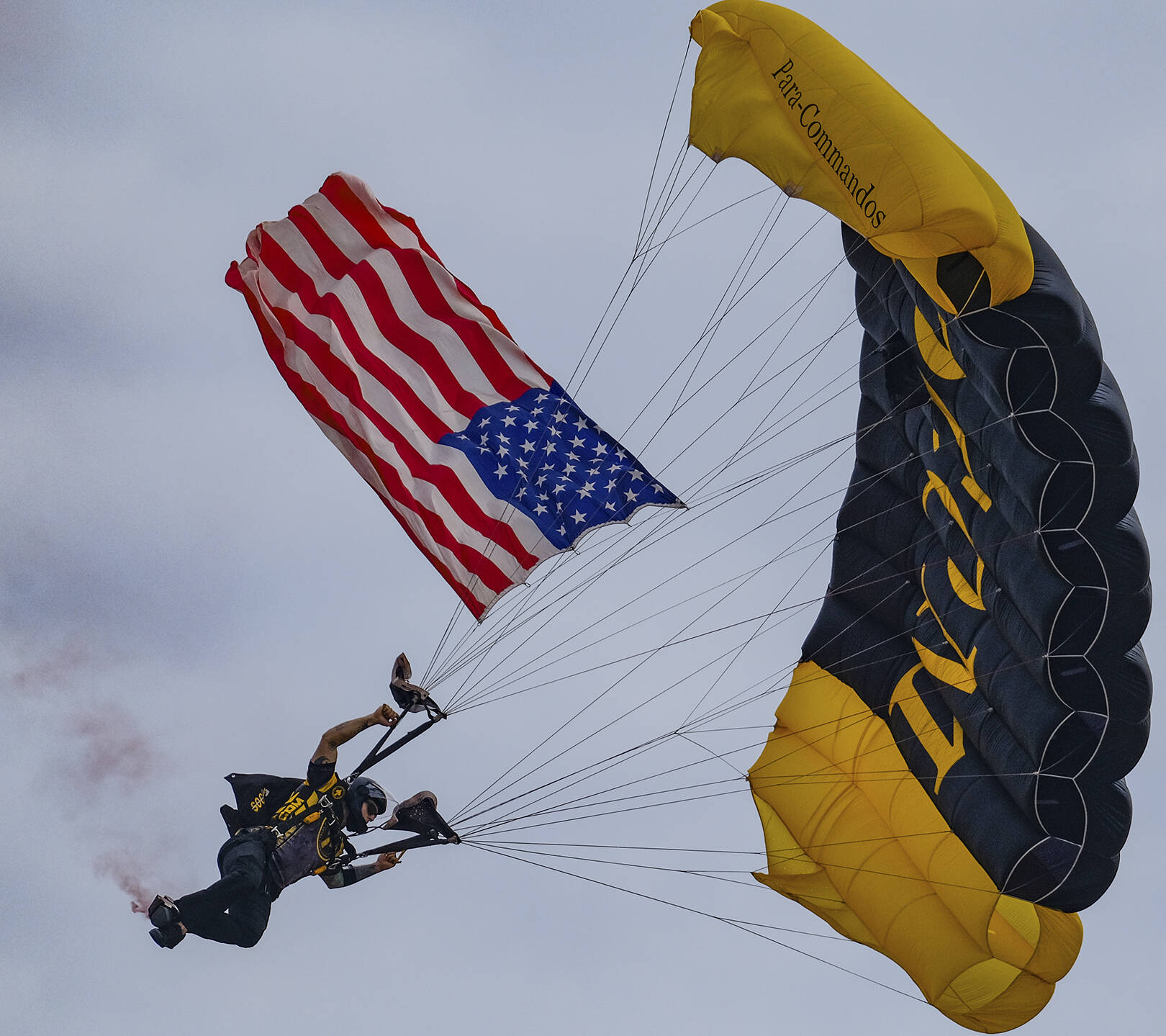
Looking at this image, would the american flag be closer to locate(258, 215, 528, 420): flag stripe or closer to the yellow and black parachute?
locate(258, 215, 528, 420): flag stripe

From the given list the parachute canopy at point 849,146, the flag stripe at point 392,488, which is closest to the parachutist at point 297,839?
the flag stripe at point 392,488

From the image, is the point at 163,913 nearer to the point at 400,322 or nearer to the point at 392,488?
the point at 392,488

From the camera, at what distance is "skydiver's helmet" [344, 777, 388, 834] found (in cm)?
1073

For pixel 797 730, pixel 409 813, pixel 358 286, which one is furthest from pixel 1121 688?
pixel 358 286

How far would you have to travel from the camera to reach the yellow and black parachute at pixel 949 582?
30.1ft

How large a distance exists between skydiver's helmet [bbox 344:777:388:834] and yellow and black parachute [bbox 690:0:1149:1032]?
3.40 m

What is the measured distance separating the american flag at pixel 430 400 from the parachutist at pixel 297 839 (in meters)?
1.75

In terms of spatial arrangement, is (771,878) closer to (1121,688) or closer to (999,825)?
(999,825)

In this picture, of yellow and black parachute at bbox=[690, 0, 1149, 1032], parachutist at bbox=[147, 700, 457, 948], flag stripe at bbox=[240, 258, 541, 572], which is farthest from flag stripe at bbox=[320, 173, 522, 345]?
parachutist at bbox=[147, 700, 457, 948]

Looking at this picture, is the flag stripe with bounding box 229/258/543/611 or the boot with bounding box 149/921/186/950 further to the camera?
the flag stripe with bounding box 229/258/543/611

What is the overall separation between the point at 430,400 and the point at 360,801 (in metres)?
3.20

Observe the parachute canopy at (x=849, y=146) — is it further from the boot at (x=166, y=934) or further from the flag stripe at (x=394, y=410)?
the boot at (x=166, y=934)

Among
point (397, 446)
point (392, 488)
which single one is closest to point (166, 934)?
point (392, 488)

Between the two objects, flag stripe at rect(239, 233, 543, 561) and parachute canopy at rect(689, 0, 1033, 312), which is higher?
flag stripe at rect(239, 233, 543, 561)
